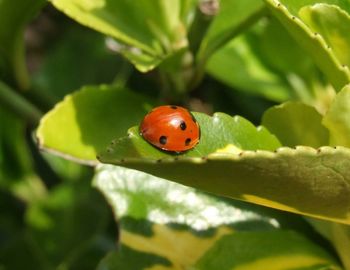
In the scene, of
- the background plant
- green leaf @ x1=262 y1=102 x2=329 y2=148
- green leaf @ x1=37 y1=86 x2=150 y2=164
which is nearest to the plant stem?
the background plant

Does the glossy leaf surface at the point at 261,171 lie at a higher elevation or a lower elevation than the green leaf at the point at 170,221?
higher

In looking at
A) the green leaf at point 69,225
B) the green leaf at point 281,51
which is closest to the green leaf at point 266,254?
the green leaf at point 281,51

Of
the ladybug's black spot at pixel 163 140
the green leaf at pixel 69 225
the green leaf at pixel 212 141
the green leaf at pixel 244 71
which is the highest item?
the green leaf at pixel 212 141

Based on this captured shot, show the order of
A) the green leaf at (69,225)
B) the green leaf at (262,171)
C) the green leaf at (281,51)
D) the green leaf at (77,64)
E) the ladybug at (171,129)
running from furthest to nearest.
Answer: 1. the green leaf at (77,64)
2. the green leaf at (69,225)
3. the green leaf at (281,51)
4. the ladybug at (171,129)
5. the green leaf at (262,171)

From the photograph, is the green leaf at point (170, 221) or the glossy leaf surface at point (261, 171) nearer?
the glossy leaf surface at point (261, 171)

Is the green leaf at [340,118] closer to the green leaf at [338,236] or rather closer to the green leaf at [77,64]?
the green leaf at [338,236]

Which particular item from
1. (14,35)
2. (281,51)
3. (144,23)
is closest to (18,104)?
(14,35)

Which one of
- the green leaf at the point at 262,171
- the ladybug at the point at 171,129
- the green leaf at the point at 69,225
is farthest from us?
the green leaf at the point at 69,225

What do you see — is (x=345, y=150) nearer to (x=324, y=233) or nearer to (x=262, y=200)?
(x=262, y=200)

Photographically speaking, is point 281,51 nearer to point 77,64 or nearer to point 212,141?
point 212,141
